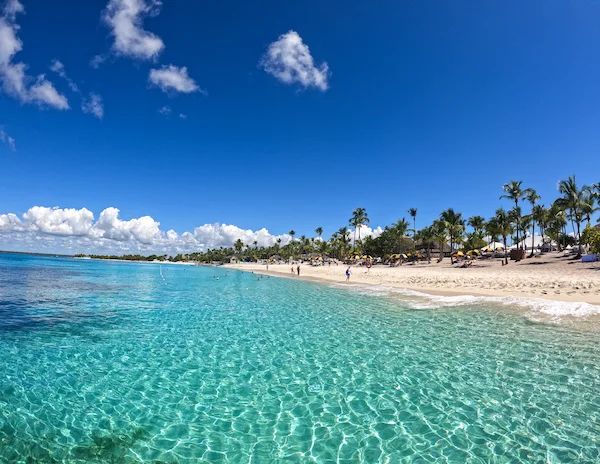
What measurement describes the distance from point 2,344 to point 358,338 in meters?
15.1

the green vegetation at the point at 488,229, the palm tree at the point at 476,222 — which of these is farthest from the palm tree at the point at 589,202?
the palm tree at the point at 476,222

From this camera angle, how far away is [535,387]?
873cm

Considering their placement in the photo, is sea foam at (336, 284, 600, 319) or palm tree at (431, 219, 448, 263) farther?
palm tree at (431, 219, 448, 263)

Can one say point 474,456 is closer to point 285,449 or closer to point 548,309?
point 285,449

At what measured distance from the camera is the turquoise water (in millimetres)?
6328

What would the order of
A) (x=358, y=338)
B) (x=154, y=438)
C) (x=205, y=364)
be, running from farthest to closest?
(x=358, y=338)
(x=205, y=364)
(x=154, y=438)

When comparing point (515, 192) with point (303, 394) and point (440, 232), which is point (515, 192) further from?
point (303, 394)

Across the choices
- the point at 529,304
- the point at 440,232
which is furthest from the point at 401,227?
the point at 529,304

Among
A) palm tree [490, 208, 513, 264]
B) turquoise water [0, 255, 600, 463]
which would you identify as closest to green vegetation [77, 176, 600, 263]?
palm tree [490, 208, 513, 264]

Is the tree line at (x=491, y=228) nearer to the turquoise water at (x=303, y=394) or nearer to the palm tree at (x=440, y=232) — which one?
the palm tree at (x=440, y=232)

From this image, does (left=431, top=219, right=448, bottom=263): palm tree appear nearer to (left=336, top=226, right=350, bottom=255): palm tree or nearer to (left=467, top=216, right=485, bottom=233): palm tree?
(left=467, top=216, right=485, bottom=233): palm tree

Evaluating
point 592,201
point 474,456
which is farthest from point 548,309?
point 592,201

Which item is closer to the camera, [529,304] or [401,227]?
[529,304]

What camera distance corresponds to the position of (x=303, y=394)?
8750 millimetres
